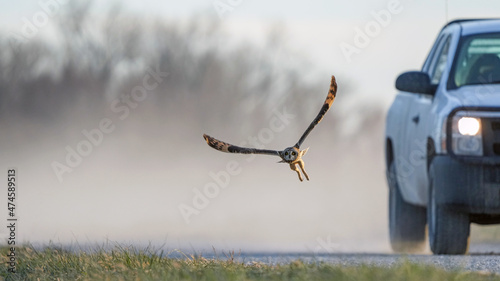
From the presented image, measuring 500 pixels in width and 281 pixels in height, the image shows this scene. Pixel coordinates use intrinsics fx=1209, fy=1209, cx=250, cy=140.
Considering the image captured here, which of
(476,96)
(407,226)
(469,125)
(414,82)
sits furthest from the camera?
(407,226)

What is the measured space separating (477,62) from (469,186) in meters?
1.27

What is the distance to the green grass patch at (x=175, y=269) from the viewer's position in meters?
7.06

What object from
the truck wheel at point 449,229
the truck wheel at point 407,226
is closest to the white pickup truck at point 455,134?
the truck wheel at point 449,229

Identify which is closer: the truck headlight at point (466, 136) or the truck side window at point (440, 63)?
the truck headlight at point (466, 136)

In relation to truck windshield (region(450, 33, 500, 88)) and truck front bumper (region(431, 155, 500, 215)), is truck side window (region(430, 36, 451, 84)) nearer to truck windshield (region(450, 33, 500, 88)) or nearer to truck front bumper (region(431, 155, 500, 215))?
truck windshield (region(450, 33, 500, 88))

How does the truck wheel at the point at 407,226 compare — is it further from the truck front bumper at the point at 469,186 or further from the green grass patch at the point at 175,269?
the green grass patch at the point at 175,269

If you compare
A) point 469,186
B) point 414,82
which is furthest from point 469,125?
point 414,82

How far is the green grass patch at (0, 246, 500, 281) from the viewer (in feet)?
23.2

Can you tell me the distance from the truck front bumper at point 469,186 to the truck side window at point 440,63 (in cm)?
113

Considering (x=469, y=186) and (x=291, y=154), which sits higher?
(x=291, y=154)

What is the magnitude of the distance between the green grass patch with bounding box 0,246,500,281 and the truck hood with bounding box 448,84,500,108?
254 centimetres

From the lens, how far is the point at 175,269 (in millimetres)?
7812

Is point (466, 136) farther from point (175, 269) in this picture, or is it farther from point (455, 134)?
point (175, 269)

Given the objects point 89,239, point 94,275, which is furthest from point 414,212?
point 94,275
